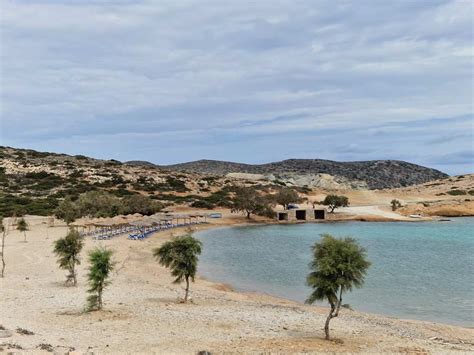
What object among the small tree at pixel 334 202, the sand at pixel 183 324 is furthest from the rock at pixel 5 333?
the small tree at pixel 334 202

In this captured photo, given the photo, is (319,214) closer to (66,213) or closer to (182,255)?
(66,213)

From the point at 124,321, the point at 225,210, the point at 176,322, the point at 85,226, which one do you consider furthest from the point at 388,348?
the point at 225,210

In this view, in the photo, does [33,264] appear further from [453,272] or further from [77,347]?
[453,272]

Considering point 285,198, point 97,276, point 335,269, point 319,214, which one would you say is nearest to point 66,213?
point 97,276

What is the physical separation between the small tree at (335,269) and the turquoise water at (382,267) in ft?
31.7

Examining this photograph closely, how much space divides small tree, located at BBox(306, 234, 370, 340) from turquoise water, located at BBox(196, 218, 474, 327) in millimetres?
9675

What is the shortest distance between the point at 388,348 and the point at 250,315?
7.18 meters

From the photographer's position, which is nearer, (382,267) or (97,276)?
(97,276)

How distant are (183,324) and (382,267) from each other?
27.2m

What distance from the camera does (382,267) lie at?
145 feet

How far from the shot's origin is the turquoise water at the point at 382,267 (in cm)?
3000

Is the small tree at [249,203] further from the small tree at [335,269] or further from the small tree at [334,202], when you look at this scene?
the small tree at [335,269]

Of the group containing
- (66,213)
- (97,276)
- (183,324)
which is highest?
(66,213)

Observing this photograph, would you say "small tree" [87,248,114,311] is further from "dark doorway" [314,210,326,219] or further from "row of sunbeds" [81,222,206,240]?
"dark doorway" [314,210,326,219]
